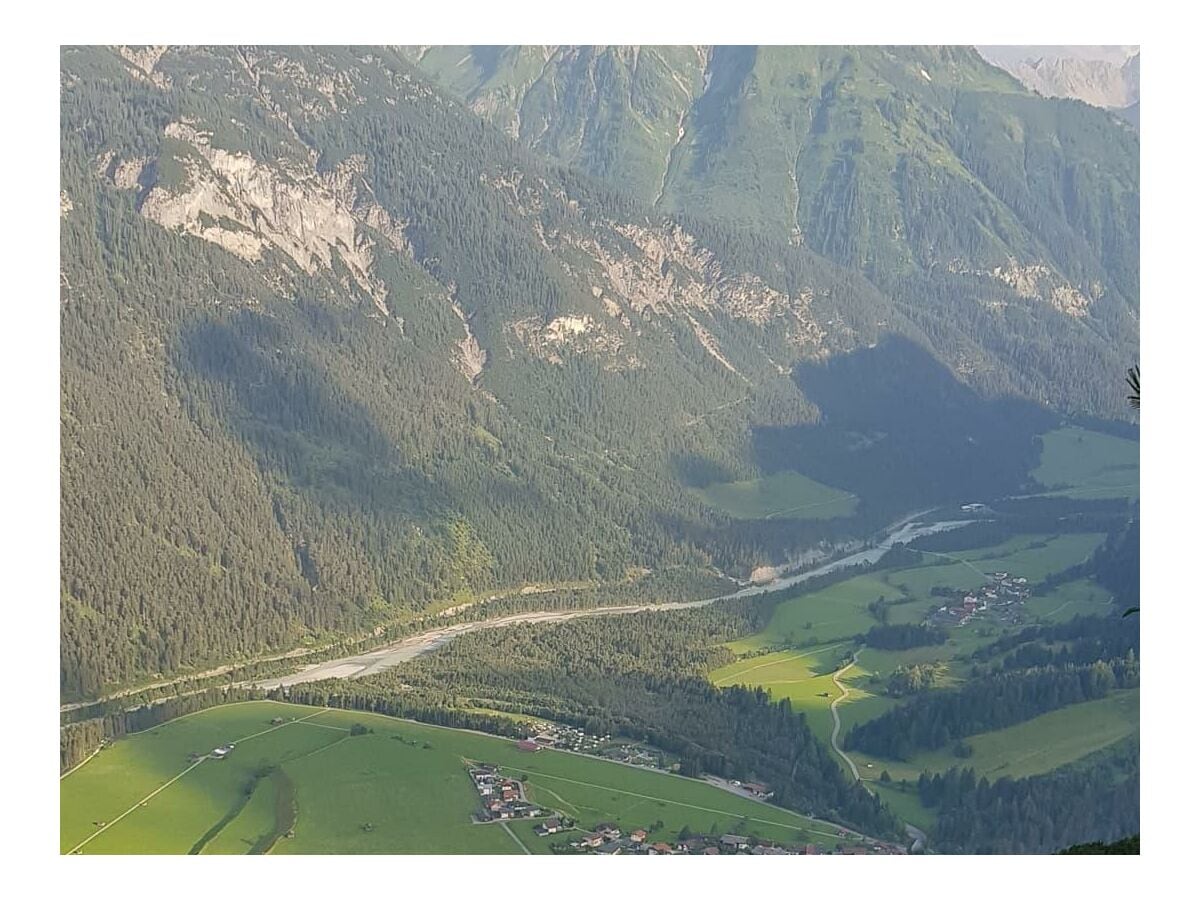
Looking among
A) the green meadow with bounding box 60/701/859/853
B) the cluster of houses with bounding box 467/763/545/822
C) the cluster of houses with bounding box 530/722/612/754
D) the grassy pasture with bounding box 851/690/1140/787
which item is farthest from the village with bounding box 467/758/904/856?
the grassy pasture with bounding box 851/690/1140/787

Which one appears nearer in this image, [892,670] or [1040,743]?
[1040,743]

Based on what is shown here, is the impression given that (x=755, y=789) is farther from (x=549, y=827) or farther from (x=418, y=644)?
(x=418, y=644)

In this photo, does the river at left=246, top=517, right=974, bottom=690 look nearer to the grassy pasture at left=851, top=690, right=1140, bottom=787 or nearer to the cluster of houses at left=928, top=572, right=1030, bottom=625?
the cluster of houses at left=928, top=572, right=1030, bottom=625

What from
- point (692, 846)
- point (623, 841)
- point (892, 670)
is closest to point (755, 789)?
point (692, 846)

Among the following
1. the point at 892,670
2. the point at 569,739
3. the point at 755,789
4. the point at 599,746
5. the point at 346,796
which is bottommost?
the point at 755,789

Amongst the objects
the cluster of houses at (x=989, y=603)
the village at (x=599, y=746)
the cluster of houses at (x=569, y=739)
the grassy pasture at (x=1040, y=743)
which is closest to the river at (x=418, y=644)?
the cluster of houses at (x=989, y=603)

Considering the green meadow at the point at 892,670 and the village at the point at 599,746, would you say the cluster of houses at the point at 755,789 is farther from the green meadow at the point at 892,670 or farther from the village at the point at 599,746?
the green meadow at the point at 892,670
